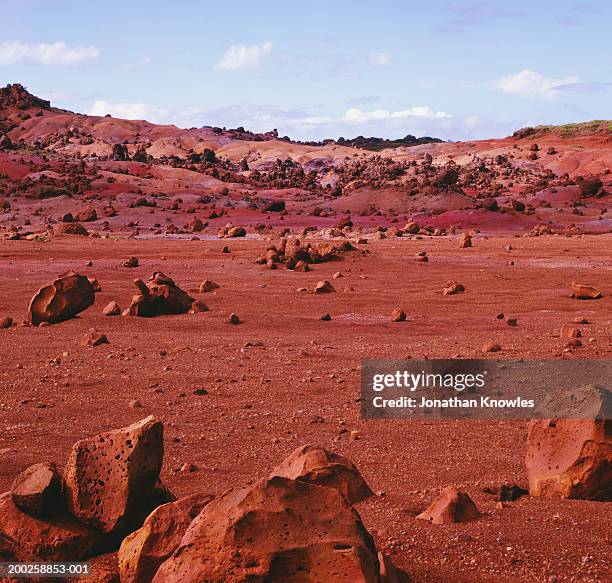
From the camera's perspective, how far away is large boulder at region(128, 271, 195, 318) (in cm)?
1016

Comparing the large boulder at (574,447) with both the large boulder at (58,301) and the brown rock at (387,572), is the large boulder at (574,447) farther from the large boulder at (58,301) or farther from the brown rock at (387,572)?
the large boulder at (58,301)

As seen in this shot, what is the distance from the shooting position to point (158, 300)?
10273mm

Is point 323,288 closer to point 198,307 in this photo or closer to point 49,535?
point 198,307

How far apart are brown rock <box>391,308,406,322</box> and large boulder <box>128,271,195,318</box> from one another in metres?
2.35

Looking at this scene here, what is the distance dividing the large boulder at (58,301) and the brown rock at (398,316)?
336 centimetres

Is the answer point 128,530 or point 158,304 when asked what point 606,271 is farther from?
point 128,530

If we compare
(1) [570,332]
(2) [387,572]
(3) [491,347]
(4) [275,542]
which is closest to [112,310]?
(3) [491,347]

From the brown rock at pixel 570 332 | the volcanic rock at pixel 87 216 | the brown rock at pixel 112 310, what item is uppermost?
the brown rock at pixel 570 332

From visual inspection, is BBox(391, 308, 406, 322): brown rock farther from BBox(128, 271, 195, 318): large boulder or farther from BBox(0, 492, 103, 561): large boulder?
BBox(0, 492, 103, 561): large boulder

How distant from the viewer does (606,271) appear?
14.6 m

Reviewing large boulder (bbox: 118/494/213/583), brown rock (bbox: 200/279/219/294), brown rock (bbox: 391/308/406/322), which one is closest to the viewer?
large boulder (bbox: 118/494/213/583)

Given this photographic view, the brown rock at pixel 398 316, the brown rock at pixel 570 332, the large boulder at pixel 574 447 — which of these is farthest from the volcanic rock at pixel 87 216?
the large boulder at pixel 574 447

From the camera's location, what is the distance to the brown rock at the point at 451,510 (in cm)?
360

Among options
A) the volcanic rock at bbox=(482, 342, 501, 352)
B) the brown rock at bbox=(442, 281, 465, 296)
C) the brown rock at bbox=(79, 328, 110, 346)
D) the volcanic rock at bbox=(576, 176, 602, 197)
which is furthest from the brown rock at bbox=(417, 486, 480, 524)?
the volcanic rock at bbox=(576, 176, 602, 197)
